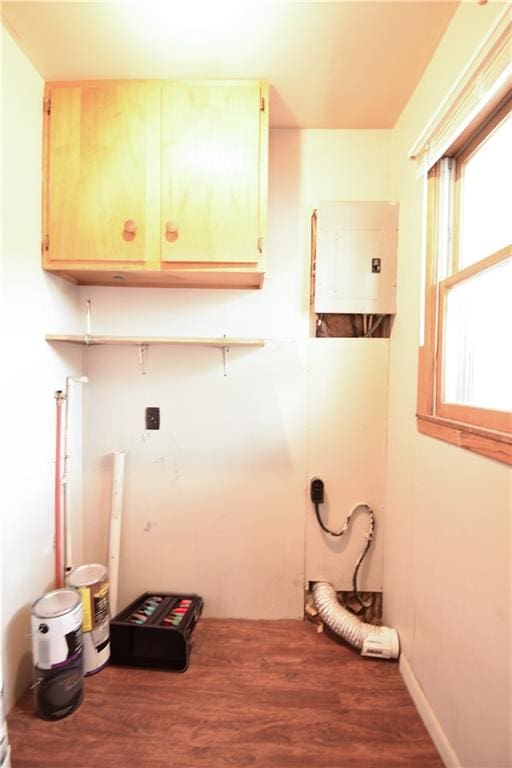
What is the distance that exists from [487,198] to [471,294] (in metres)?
0.32

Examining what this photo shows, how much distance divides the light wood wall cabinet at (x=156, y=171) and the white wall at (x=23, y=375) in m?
0.07

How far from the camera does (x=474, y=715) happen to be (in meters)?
0.93

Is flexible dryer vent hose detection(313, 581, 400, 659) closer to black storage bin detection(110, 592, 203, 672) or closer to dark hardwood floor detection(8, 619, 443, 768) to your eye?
dark hardwood floor detection(8, 619, 443, 768)

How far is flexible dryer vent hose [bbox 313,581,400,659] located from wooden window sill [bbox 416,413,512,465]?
3.13 ft

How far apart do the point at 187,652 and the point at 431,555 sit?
1.09 m

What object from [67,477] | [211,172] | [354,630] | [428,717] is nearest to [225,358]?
[211,172]

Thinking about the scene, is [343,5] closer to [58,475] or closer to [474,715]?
[58,475]

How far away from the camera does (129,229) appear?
1332mm

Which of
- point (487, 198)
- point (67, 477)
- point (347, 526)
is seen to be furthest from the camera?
point (347, 526)

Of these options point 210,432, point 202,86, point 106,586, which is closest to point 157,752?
point 106,586

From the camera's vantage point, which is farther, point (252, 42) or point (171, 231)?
point (171, 231)

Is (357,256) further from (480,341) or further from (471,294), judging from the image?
(480,341)

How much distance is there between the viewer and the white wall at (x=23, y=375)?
1196mm

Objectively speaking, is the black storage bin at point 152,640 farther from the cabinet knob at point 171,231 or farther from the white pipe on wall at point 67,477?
the cabinet knob at point 171,231
